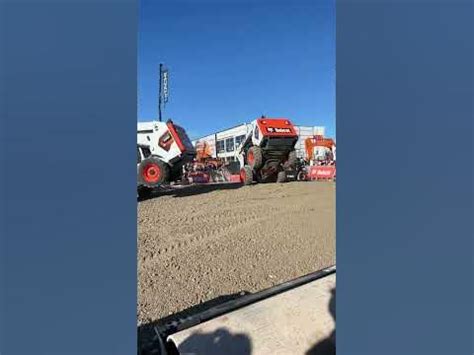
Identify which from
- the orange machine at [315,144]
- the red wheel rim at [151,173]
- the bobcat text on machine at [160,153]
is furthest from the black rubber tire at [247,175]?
the orange machine at [315,144]

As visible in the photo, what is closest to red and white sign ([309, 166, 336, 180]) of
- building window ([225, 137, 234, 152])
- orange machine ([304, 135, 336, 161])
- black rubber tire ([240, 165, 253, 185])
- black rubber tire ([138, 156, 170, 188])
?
orange machine ([304, 135, 336, 161])

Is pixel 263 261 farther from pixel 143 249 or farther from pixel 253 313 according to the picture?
pixel 253 313

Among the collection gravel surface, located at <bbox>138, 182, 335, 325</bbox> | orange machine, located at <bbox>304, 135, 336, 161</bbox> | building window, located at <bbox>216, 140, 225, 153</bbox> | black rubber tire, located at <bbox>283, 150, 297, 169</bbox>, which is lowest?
gravel surface, located at <bbox>138, 182, 335, 325</bbox>

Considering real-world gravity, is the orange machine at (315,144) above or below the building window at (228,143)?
below

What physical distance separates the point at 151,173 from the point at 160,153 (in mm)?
526

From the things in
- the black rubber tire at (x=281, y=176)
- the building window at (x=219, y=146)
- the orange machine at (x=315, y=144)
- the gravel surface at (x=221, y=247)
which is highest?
the building window at (x=219, y=146)

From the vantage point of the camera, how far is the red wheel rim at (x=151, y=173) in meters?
6.88

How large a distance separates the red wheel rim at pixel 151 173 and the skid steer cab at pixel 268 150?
286 cm

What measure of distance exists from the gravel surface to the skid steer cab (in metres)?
2.44

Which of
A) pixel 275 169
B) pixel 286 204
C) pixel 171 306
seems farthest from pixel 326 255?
pixel 275 169

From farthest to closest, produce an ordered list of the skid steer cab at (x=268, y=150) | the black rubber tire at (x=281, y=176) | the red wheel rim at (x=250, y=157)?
the black rubber tire at (x=281, y=176), the red wheel rim at (x=250, y=157), the skid steer cab at (x=268, y=150)

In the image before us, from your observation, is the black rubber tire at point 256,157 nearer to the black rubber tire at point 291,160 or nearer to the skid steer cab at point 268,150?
the skid steer cab at point 268,150

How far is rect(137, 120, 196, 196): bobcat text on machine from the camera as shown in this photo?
22.6 feet

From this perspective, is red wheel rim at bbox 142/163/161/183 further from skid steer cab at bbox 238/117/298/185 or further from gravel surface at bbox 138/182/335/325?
skid steer cab at bbox 238/117/298/185
